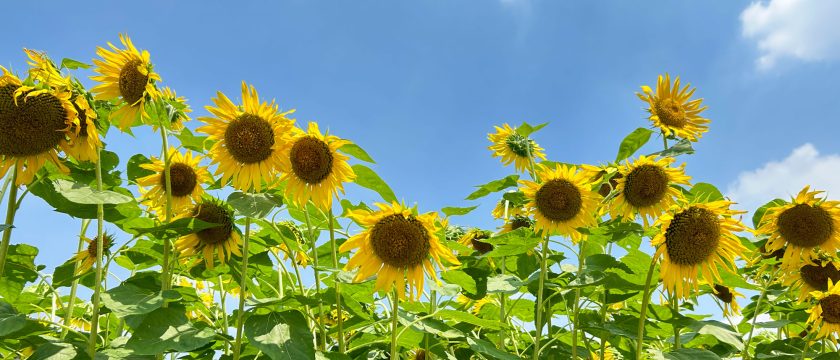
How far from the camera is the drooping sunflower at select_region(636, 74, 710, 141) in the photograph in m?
3.73

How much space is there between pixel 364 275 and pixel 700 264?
1690 millimetres

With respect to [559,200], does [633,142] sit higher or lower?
higher

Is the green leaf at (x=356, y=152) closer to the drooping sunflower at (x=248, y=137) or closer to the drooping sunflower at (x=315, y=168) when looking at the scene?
the drooping sunflower at (x=315, y=168)

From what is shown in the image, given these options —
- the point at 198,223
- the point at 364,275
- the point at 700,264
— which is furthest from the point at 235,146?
the point at 700,264

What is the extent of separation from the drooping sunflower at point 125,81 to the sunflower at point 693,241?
2.60m

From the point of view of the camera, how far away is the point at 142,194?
3.79 metres

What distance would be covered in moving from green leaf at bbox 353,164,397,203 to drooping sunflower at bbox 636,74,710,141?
5.89 ft

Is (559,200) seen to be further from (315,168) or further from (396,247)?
(315,168)

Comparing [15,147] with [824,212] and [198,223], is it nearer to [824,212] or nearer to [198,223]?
[198,223]

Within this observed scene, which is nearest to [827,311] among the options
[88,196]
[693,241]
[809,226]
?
[809,226]

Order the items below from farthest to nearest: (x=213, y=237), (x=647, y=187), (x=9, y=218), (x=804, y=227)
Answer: (x=804, y=227) < (x=647, y=187) < (x=213, y=237) < (x=9, y=218)

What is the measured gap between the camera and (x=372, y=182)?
2.95 m

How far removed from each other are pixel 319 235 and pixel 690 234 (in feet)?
7.17

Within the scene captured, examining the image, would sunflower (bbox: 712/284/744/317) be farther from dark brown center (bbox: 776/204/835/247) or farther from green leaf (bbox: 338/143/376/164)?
green leaf (bbox: 338/143/376/164)
